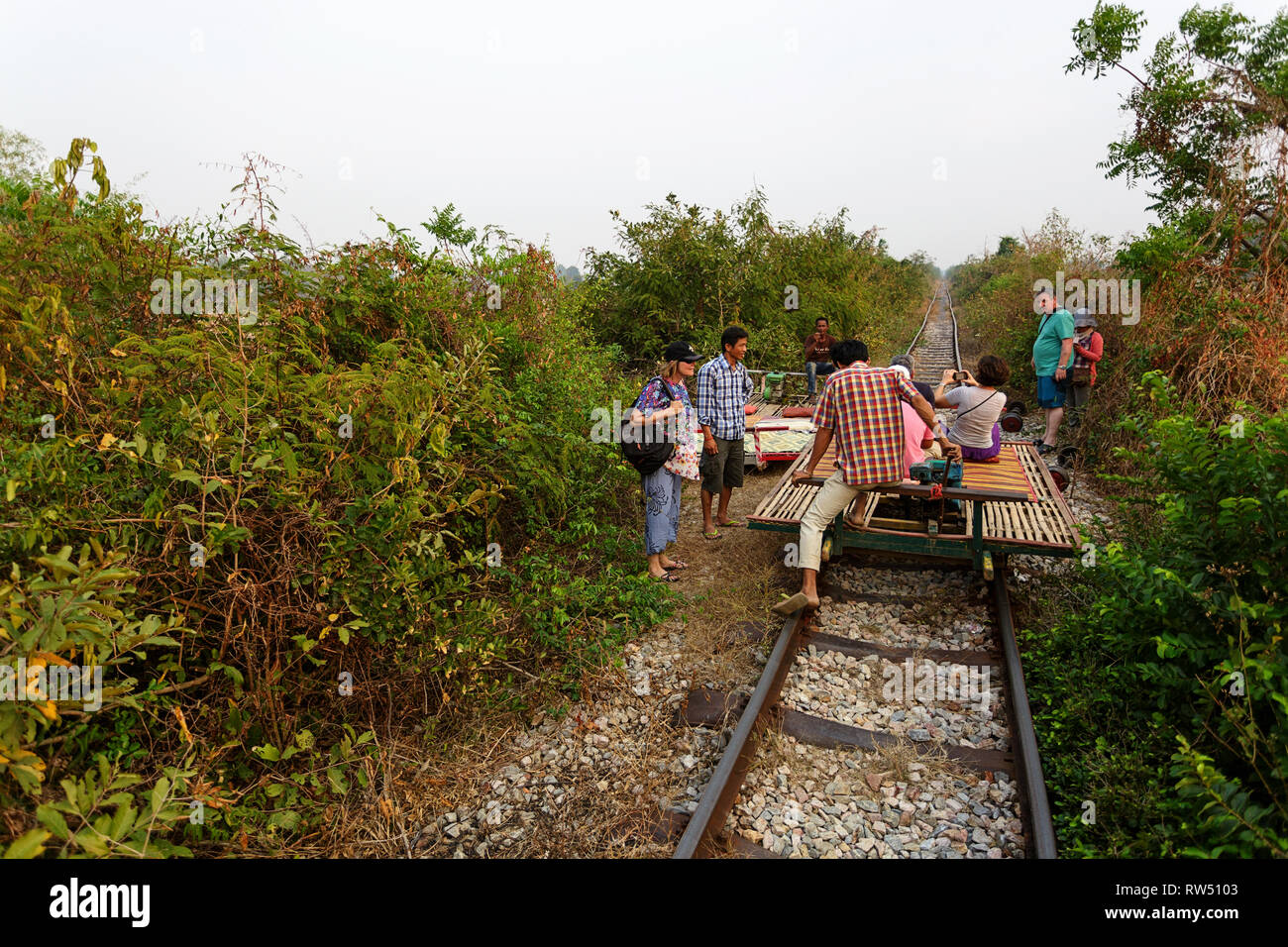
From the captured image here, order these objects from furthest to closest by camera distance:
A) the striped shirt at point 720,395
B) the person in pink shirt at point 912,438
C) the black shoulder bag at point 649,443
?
the striped shirt at point 720,395 < the black shoulder bag at point 649,443 < the person in pink shirt at point 912,438

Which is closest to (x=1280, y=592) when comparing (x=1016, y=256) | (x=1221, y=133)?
(x=1221, y=133)

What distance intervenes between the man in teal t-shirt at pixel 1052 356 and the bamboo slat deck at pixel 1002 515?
2431 millimetres

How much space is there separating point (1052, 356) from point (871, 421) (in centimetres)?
517

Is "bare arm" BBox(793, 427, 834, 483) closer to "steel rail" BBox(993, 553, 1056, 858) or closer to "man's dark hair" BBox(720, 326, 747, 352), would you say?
→ "man's dark hair" BBox(720, 326, 747, 352)

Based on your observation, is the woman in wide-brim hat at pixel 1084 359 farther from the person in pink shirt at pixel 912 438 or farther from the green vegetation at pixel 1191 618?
the person in pink shirt at pixel 912 438

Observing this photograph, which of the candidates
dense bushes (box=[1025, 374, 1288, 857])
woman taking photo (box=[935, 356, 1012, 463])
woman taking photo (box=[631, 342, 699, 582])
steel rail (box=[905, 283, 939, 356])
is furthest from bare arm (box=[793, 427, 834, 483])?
steel rail (box=[905, 283, 939, 356])

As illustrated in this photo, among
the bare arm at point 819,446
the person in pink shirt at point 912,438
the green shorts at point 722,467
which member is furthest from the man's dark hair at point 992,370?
the green shorts at point 722,467

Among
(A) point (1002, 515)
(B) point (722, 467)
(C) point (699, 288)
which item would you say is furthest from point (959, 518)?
(C) point (699, 288)

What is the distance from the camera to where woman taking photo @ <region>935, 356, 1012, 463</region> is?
618 cm

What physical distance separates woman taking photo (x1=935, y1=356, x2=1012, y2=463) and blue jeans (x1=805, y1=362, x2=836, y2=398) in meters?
4.54

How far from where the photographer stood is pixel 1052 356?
862 cm

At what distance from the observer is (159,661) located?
3105 mm

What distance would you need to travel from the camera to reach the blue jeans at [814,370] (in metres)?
11.3
